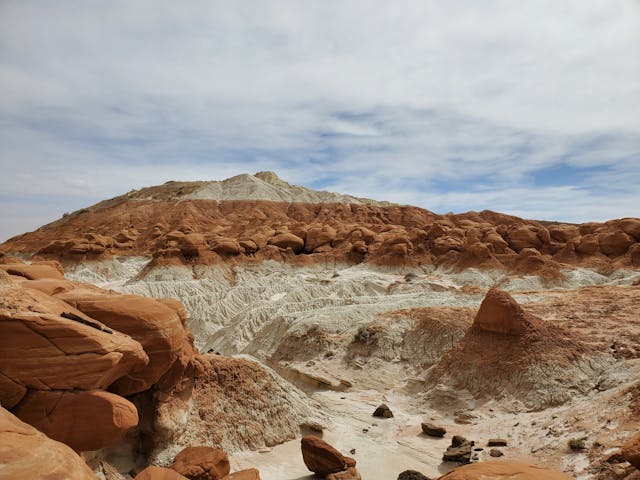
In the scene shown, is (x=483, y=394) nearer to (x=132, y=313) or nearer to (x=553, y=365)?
(x=553, y=365)

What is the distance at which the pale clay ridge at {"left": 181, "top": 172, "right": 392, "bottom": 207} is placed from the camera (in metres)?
101

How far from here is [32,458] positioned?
589 cm

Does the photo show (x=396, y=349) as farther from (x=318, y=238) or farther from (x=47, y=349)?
(x=318, y=238)

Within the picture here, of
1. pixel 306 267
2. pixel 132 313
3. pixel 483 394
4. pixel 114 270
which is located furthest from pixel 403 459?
pixel 114 270

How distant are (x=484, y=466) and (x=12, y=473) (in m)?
6.50

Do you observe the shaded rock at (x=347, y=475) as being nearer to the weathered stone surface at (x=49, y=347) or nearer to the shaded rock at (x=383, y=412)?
the shaded rock at (x=383, y=412)

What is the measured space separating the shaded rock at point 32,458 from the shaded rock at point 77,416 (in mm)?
1148

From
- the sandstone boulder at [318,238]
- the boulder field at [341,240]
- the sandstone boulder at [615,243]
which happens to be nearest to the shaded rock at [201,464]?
the boulder field at [341,240]

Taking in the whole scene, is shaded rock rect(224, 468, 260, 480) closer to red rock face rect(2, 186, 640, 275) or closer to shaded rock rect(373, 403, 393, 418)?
shaded rock rect(373, 403, 393, 418)

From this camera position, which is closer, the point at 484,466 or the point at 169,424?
the point at 484,466

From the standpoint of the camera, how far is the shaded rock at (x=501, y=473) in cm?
709

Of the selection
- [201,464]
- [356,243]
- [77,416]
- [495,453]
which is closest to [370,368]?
[495,453]

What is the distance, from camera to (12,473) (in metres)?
5.55

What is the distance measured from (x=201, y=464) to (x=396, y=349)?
14247 mm
